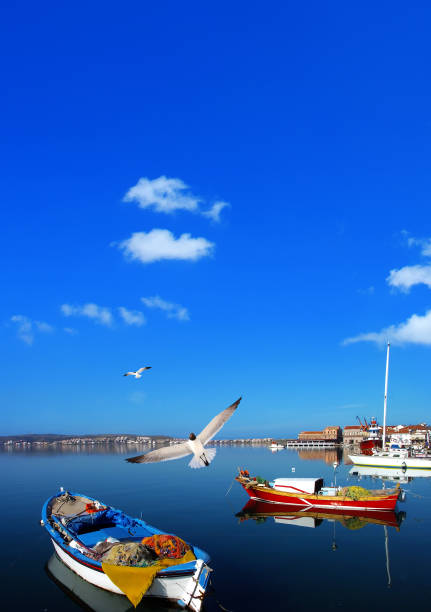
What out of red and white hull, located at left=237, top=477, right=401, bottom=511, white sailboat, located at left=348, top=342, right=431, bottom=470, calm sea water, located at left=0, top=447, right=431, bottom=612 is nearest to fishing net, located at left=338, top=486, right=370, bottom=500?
red and white hull, located at left=237, top=477, right=401, bottom=511

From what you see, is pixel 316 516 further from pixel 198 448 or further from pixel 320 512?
pixel 198 448

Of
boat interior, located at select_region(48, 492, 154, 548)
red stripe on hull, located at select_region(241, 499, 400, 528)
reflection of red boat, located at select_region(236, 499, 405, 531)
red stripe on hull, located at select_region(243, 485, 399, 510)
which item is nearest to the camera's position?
boat interior, located at select_region(48, 492, 154, 548)

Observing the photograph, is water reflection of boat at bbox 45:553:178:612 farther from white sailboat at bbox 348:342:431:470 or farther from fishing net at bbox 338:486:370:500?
white sailboat at bbox 348:342:431:470

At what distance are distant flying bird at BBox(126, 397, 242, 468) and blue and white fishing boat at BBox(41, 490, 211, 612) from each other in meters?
6.95

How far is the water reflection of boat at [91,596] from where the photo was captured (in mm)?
17672

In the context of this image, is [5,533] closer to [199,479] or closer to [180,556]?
[180,556]

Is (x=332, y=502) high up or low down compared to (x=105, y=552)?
down

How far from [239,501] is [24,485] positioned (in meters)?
32.6

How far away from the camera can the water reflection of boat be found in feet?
58.0

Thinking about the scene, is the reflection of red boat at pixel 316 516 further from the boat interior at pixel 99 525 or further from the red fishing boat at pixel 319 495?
the boat interior at pixel 99 525

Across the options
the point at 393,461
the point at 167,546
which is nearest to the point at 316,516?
the point at 167,546

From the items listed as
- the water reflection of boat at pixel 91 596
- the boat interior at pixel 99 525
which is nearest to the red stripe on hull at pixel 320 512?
the boat interior at pixel 99 525

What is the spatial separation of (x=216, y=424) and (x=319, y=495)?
2788 centimetres

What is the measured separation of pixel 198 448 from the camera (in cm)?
1266
